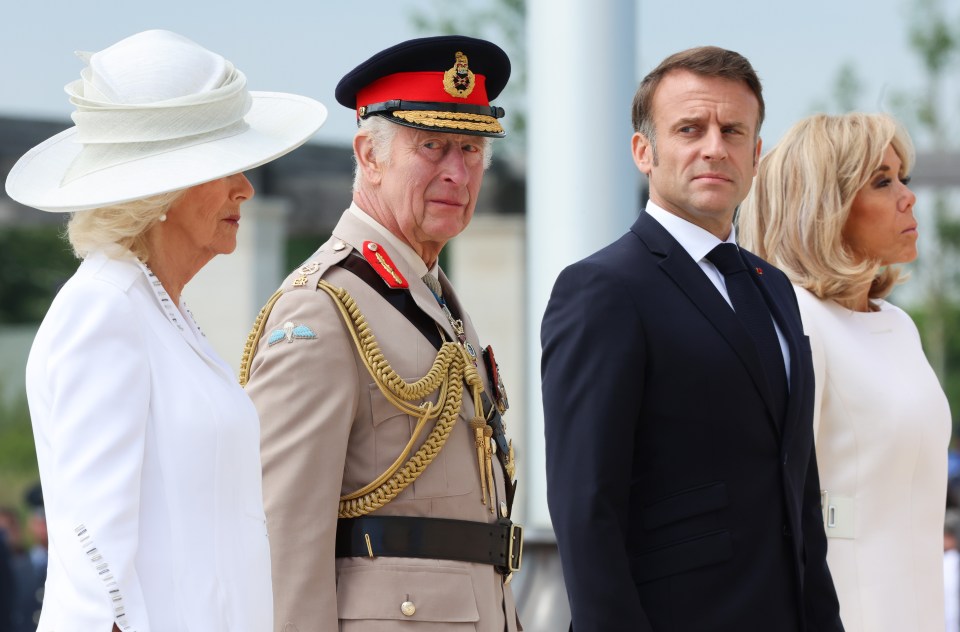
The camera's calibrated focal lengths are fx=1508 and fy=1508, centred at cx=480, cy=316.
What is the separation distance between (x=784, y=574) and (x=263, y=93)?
1342 mm

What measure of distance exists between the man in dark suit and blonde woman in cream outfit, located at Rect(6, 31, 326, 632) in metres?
0.59

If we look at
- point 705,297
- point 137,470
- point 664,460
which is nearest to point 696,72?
point 705,297

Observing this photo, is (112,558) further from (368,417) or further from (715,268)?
(715,268)

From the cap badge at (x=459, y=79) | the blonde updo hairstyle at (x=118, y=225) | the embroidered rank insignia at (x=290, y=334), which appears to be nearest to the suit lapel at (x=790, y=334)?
the cap badge at (x=459, y=79)

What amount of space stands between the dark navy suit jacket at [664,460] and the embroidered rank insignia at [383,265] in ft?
1.33

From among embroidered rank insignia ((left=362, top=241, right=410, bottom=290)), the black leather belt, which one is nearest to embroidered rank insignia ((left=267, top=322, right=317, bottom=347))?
embroidered rank insignia ((left=362, top=241, right=410, bottom=290))

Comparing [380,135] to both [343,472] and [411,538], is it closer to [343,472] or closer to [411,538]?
[343,472]

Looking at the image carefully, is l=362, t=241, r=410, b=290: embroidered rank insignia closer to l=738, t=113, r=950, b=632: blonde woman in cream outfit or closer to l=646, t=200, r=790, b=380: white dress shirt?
l=646, t=200, r=790, b=380: white dress shirt

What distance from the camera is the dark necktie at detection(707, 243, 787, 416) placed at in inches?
114

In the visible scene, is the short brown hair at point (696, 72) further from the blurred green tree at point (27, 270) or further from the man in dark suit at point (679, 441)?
the blurred green tree at point (27, 270)

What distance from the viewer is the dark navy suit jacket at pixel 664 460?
2.69 m

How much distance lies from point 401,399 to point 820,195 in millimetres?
1297

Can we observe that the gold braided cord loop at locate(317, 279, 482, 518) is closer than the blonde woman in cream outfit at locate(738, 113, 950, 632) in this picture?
Yes

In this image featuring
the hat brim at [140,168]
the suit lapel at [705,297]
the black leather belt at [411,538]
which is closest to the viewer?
the hat brim at [140,168]
